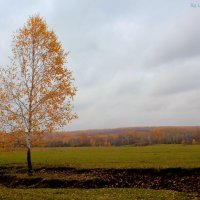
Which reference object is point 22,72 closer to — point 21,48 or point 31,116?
point 21,48

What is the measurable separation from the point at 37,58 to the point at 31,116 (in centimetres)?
658

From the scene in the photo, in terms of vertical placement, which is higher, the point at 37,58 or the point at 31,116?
the point at 37,58

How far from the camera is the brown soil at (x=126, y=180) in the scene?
27.3 metres

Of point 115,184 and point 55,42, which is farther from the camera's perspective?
point 55,42

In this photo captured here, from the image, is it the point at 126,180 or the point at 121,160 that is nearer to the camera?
the point at 126,180

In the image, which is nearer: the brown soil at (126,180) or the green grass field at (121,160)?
the brown soil at (126,180)

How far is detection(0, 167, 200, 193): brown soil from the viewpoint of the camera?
89.6 ft

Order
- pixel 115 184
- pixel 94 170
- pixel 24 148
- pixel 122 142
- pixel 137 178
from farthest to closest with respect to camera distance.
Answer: pixel 122 142
pixel 94 170
pixel 24 148
pixel 137 178
pixel 115 184

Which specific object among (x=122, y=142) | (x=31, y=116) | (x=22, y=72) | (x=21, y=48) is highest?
(x=21, y=48)

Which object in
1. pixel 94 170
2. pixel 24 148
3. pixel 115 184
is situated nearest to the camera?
pixel 115 184

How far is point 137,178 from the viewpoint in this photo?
30.8m

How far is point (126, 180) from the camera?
30.1m

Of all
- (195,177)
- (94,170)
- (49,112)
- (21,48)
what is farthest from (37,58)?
(195,177)

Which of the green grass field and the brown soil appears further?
the green grass field
